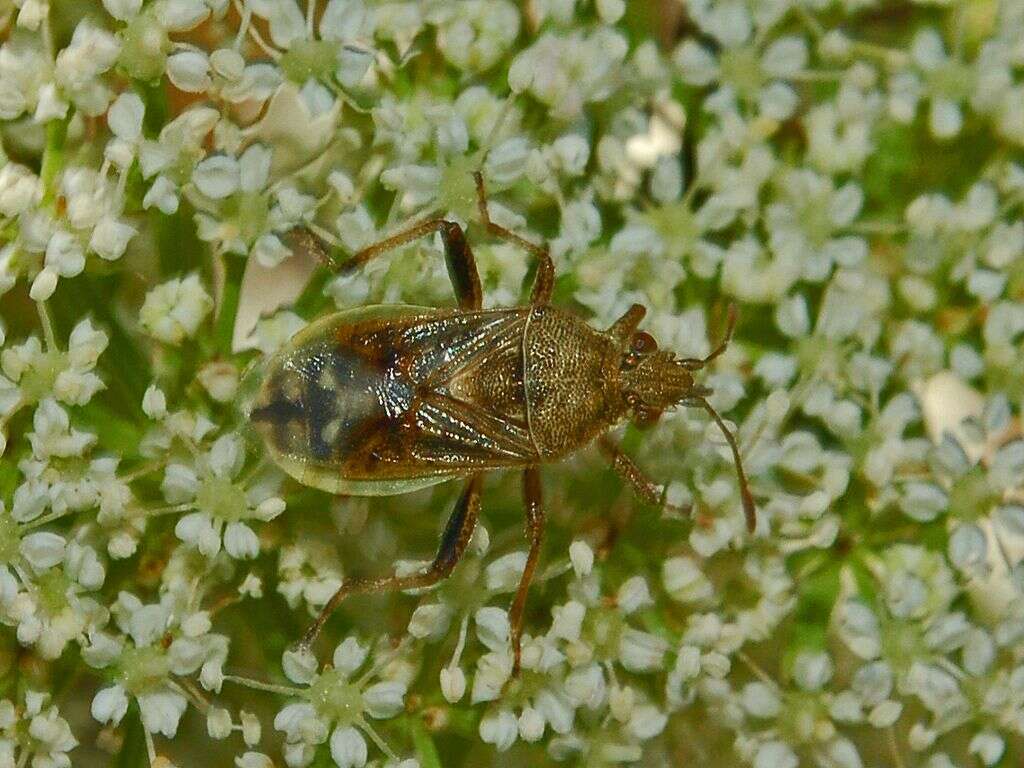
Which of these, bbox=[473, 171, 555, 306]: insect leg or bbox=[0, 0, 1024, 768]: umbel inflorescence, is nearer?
bbox=[0, 0, 1024, 768]: umbel inflorescence

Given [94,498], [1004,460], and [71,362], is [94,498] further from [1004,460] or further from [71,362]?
[1004,460]

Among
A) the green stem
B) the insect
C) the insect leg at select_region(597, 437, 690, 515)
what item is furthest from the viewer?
the insect leg at select_region(597, 437, 690, 515)

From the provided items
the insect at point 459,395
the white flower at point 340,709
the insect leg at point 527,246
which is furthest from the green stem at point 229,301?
the white flower at point 340,709

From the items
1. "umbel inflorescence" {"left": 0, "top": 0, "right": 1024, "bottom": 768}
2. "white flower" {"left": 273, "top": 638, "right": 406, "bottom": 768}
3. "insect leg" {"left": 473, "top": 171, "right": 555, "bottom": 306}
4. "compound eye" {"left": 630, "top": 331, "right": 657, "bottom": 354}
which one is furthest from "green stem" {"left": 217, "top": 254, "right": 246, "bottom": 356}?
"compound eye" {"left": 630, "top": 331, "right": 657, "bottom": 354}

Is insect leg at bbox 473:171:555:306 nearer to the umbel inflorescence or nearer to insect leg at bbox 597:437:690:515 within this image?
the umbel inflorescence

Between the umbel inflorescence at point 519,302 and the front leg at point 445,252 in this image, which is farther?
the front leg at point 445,252

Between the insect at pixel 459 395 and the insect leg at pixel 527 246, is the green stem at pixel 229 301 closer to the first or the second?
the insect at pixel 459 395

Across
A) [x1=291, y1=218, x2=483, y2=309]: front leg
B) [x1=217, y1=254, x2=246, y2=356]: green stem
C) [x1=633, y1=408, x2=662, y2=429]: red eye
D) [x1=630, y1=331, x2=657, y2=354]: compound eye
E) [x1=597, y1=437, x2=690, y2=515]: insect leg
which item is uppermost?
[x1=291, y1=218, x2=483, y2=309]: front leg
